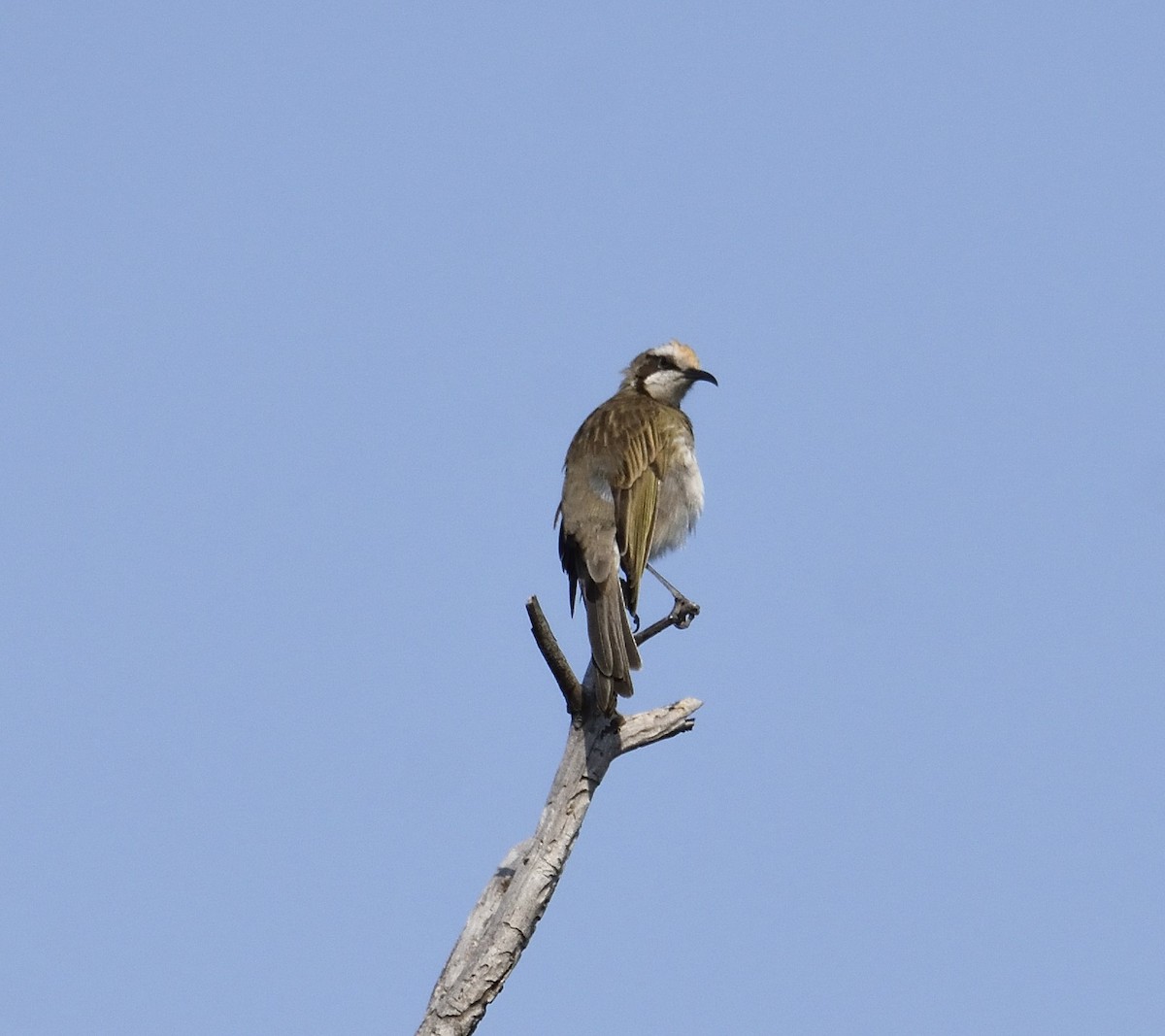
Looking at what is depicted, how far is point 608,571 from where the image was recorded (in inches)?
388

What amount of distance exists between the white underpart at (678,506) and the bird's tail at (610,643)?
1.11 m

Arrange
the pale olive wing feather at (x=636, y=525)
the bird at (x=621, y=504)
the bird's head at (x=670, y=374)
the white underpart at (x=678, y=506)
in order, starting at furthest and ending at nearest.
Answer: the bird's head at (x=670, y=374) → the white underpart at (x=678, y=506) → the pale olive wing feather at (x=636, y=525) → the bird at (x=621, y=504)

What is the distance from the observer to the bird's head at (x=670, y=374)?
12.5 m

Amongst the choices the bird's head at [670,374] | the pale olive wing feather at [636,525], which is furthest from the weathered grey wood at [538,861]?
the bird's head at [670,374]

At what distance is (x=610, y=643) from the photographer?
9.02 meters

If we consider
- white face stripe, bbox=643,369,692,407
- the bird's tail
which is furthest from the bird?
white face stripe, bbox=643,369,692,407

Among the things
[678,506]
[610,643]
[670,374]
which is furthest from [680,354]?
[610,643]

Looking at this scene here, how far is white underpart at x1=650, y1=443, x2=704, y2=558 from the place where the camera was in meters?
10.9

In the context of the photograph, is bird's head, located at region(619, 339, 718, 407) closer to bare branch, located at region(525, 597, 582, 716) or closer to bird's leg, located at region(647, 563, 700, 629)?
bird's leg, located at region(647, 563, 700, 629)

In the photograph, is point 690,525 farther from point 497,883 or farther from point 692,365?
point 497,883

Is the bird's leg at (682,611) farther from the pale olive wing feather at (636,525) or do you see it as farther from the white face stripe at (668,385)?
the white face stripe at (668,385)

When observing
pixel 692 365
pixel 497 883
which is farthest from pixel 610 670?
pixel 692 365

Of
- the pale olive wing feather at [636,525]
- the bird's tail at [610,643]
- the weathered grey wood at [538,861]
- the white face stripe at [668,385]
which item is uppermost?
the white face stripe at [668,385]

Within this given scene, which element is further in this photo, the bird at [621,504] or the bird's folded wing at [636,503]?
the bird's folded wing at [636,503]
